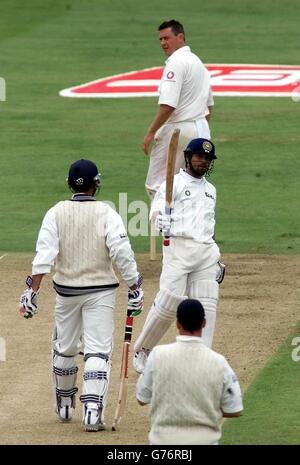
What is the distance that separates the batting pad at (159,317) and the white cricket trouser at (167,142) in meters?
3.76

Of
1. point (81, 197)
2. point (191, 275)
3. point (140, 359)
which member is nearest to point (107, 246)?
point (81, 197)

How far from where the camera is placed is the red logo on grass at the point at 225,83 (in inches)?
1114

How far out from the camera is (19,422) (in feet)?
40.1

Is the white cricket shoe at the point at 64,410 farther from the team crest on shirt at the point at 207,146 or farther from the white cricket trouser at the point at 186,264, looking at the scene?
the team crest on shirt at the point at 207,146

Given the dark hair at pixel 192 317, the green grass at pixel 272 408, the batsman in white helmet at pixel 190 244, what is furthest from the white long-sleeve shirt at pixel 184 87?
the dark hair at pixel 192 317

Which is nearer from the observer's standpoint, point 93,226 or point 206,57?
point 93,226

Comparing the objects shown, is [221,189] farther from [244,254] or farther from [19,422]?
[19,422]

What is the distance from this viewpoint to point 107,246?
12.2 meters

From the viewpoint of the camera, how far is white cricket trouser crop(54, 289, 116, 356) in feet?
40.0

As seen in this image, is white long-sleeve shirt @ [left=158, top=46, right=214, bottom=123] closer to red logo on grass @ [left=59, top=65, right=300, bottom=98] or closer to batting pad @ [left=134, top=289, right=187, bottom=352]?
batting pad @ [left=134, top=289, right=187, bottom=352]

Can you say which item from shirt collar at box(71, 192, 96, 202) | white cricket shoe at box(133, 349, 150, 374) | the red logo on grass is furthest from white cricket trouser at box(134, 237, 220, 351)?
the red logo on grass

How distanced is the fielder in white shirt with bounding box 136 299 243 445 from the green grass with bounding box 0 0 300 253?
9305 mm
